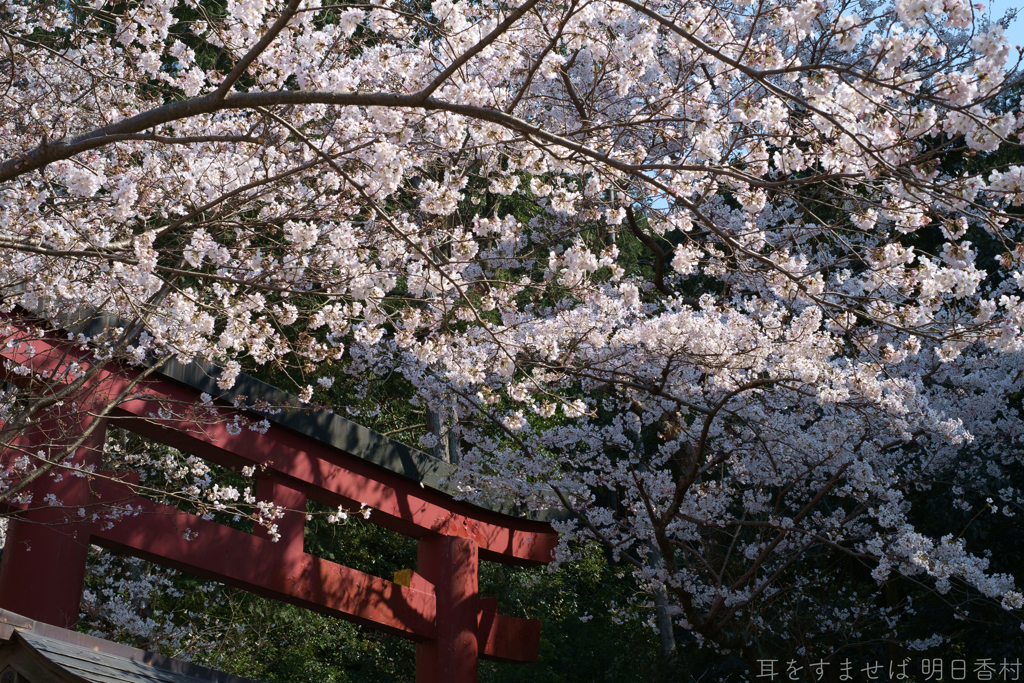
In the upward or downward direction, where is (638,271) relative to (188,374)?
upward

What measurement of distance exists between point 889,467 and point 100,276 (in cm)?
739

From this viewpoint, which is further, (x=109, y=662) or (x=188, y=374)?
(x=188, y=374)

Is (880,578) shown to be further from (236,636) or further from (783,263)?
(236,636)

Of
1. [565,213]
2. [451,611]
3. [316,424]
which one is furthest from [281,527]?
[565,213]

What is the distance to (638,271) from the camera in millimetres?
12078

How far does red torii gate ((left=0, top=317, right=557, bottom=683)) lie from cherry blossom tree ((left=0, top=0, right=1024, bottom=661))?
210mm

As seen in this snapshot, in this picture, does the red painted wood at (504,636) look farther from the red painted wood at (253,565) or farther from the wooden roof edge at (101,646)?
the wooden roof edge at (101,646)

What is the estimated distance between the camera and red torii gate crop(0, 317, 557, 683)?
4445 mm

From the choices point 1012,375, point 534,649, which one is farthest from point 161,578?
point 1012,375

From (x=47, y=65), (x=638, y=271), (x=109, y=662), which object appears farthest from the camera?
(x=638, y=271)

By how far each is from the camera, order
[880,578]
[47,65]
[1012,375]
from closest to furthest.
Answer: [47,65] → [880,578] → [1012,375]

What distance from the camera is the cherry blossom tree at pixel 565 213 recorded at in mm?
3061

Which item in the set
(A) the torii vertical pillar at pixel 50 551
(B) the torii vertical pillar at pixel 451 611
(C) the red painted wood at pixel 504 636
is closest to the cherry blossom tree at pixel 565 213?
(A) the torii vertical pillar at pixel 50 551

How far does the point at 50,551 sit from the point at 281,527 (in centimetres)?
123
